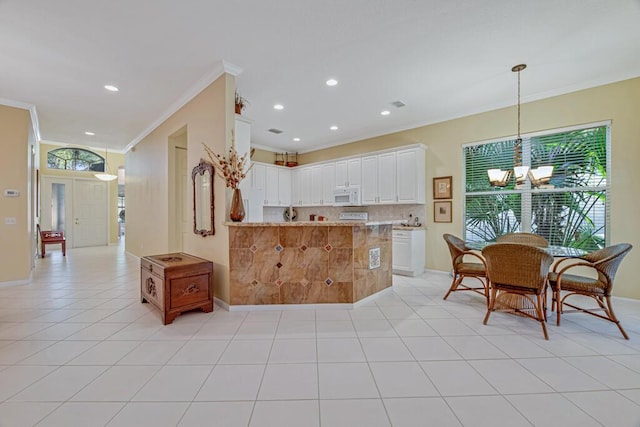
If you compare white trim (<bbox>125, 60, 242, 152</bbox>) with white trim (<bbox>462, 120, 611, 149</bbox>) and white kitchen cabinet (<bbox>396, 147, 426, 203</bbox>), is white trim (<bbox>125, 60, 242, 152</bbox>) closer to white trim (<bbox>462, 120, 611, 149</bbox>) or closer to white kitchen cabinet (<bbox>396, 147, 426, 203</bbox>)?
white kitchen cabinet (<bbox>396, 147, 426, 203</bbox>)

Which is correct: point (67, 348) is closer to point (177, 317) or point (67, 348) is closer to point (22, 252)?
point (177, 317)

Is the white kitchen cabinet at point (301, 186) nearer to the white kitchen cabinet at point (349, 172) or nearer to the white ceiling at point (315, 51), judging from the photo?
the white kitchen cabinet at point (349, 172)

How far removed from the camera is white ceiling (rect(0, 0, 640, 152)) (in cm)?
234

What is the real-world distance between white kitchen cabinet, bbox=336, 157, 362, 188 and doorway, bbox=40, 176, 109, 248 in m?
7.79

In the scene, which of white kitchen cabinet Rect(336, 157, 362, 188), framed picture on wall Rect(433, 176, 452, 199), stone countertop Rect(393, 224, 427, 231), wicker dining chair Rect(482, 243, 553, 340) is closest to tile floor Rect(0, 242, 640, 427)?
wicker dining chair Rect(482, 243, 553, 340)

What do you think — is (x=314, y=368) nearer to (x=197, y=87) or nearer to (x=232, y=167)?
(x=232, y=167)

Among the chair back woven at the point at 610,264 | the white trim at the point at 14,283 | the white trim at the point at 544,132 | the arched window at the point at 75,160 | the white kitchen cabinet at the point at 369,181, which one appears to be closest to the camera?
the chair back woven at the point at 610,264

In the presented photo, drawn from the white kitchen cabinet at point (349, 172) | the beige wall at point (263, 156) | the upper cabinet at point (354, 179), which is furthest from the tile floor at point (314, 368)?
the beige wall at point (263, 156)

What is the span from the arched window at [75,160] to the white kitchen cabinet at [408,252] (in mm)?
9403

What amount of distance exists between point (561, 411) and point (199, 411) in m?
2.13

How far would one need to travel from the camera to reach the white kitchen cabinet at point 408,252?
4.81 m

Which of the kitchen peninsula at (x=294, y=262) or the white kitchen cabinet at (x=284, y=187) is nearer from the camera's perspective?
the kitchen peninsula at (x=294, y=262)

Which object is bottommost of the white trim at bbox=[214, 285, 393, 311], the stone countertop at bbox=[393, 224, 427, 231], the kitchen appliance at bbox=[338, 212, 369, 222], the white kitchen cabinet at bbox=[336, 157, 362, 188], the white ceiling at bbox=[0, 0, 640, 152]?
the white trim at bbox=[214, 285, 393, 311]

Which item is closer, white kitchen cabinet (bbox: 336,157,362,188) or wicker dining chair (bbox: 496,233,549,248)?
wicker dining chair (bbox: 496,233,549,248)
